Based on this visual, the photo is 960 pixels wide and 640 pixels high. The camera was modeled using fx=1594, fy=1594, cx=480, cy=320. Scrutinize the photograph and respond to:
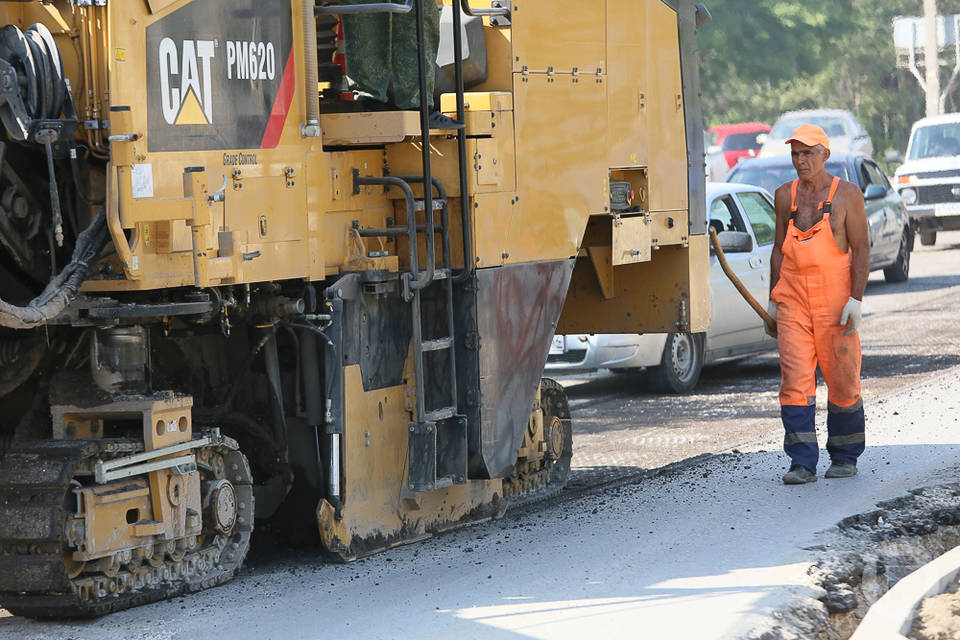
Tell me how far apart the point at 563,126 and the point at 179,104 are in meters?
2.56

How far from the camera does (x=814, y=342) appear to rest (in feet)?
29.5

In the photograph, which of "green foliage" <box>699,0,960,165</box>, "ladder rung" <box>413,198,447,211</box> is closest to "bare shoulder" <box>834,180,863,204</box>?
"ladder rung" <box>413,198,447,211</box>

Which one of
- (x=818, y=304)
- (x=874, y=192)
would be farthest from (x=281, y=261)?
(x=874, y=192)

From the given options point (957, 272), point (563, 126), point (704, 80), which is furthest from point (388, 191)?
point (704, 80)

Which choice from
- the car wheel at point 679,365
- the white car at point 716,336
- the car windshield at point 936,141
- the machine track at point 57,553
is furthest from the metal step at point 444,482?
the car windshield at point 936,141

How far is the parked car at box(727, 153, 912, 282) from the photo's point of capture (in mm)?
21156

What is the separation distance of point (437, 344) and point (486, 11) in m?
1.61

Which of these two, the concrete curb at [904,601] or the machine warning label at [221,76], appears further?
the machine warning label at [221,76]

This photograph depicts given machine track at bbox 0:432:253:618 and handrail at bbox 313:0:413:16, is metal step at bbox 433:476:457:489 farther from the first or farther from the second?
handrail at bbox 313:0:413:16

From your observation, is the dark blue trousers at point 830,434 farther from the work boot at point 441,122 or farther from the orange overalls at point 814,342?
the work boot at point 441,122

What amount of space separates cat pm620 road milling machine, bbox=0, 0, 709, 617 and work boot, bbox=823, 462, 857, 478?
5.14 feet

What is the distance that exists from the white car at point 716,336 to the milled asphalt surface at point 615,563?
1.64 metres

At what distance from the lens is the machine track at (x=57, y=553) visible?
6.24m

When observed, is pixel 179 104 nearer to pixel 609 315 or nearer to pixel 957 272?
pixel 609 315
